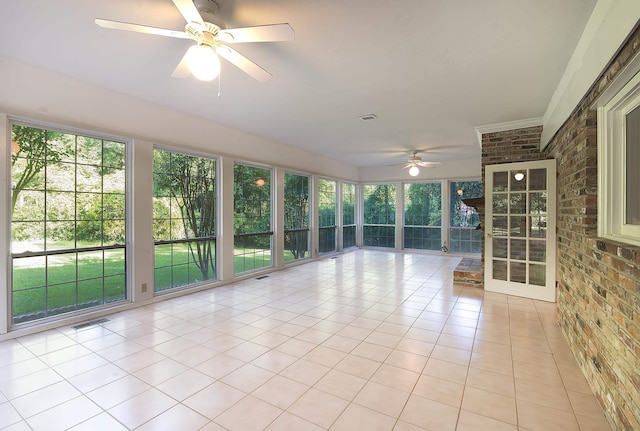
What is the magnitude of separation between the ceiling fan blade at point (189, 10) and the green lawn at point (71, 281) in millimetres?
3063

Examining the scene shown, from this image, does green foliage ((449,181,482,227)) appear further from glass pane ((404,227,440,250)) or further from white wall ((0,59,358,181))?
white wall ((0,59,358,181))

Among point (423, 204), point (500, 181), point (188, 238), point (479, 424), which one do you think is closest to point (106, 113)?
point (188, 238)

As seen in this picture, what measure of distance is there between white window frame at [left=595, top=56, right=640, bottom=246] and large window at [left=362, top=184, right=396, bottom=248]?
7.21 meters

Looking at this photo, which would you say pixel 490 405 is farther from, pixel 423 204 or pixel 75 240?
pixel 423 204

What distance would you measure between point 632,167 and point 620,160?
0.11 metres

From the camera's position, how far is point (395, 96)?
3.68 metres

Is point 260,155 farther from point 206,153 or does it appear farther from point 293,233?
point 293,233

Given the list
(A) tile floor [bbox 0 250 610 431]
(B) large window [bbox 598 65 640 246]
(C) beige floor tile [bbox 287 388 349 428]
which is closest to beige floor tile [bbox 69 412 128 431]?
(A) tile floor [bbox 0 250 610 431]

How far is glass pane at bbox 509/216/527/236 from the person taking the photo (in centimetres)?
433

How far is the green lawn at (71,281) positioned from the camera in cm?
310

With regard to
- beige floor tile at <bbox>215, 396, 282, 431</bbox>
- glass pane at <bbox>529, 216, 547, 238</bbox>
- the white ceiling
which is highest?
the white ceiling

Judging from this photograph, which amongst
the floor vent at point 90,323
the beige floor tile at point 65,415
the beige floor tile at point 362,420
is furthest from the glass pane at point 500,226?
the floor vent at point 90,323

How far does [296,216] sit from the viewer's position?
7.14 metres

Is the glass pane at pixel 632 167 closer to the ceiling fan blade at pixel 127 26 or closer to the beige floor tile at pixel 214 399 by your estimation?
the beige floor tile at pixel 214 399
